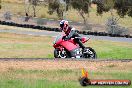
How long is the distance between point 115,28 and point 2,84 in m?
44.8

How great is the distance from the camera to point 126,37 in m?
50.6

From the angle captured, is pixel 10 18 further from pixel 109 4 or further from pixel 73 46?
pixel 73 46

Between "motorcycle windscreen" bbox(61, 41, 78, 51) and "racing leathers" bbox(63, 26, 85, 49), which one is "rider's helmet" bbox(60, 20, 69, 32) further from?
"motorcycle windscreen" bbox(61, 41, 78, 51)

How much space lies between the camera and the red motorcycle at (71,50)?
1988 cm

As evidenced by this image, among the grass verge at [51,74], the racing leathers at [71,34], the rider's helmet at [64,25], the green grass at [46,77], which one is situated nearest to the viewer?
the green grass at [46,77]

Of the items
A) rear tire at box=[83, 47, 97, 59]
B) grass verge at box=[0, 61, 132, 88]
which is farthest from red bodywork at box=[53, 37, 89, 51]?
grass verge at box=[0, 61, 132, 88]

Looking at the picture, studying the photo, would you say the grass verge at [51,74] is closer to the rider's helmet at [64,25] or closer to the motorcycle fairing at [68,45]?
the rider's helmet at [64,25]

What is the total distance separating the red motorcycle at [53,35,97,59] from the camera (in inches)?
782

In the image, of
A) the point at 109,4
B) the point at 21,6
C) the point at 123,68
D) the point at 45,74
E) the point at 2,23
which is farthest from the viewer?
the point at 21,6

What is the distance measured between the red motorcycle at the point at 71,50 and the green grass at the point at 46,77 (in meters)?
4.28

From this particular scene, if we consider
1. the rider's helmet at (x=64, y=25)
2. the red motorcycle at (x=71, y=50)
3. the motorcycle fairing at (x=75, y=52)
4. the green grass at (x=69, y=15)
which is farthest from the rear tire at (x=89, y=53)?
the green grass at (x=69, y=15)

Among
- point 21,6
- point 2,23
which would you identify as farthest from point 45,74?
point 21,6

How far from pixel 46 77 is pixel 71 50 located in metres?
6.39

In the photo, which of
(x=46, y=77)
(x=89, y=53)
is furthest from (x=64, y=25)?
(x=46, y=77)
